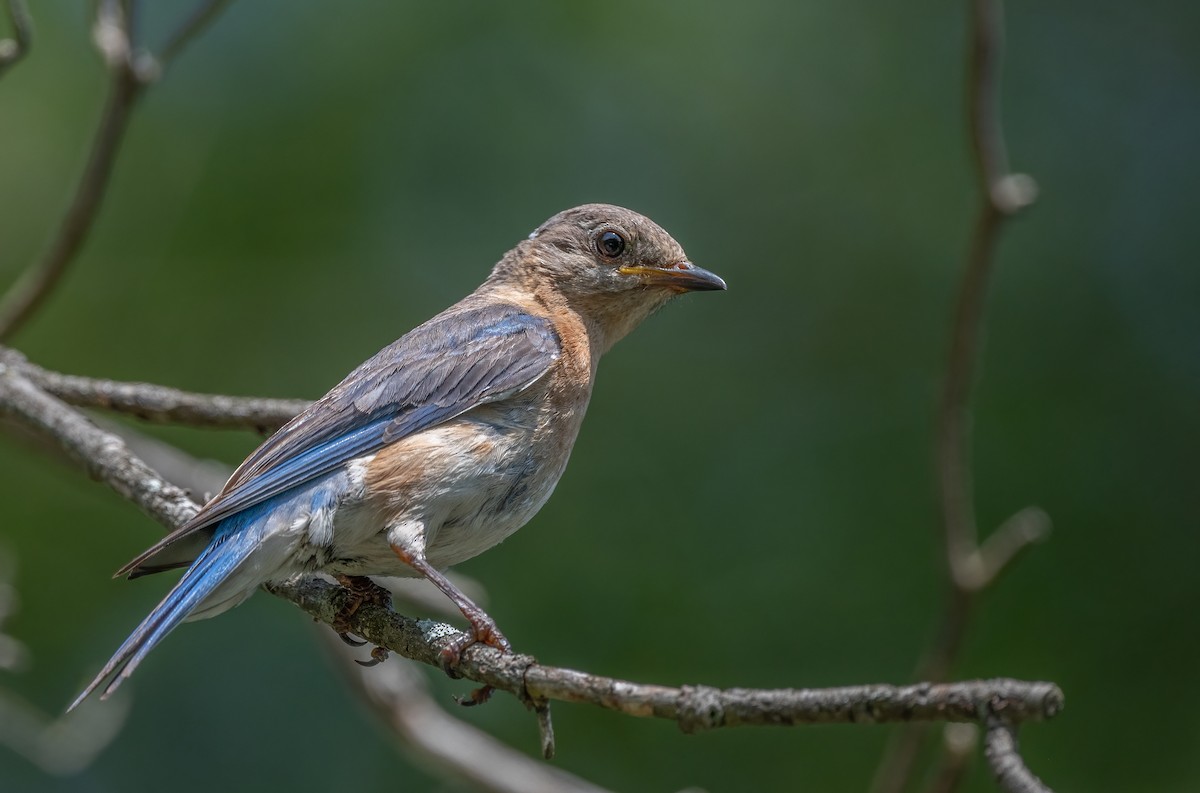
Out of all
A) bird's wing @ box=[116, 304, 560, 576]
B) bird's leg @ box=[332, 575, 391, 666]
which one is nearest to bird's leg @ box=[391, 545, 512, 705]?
bird's leg @ box=[332, 575, 391, 666]

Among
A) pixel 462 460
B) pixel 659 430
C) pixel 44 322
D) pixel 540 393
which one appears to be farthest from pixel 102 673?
pixel 659 430

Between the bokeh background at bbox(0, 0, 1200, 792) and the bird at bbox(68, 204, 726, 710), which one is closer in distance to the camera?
the bird at bbox(68, 204, 726, 710)

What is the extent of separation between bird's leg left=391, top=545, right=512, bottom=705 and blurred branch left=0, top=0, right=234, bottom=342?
194 centimetres

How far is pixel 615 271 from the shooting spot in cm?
482

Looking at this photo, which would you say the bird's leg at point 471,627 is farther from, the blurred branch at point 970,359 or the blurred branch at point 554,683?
the blurred branch at point 970,359

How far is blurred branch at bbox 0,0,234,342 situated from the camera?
447cm

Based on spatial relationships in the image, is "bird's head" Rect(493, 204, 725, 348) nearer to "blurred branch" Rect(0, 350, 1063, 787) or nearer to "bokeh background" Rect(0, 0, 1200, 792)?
"blurred branch" Rect(0, 350, 1063, 787)

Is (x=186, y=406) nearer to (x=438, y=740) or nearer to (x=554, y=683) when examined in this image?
(x=438, y=740)

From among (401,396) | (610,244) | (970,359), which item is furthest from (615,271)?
(970,359)

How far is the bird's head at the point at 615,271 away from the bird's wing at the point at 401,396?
0.33 m

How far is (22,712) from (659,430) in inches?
146

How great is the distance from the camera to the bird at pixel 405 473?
3.49 m

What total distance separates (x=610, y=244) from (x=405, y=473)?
1.56 m

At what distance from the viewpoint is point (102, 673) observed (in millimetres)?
2963
